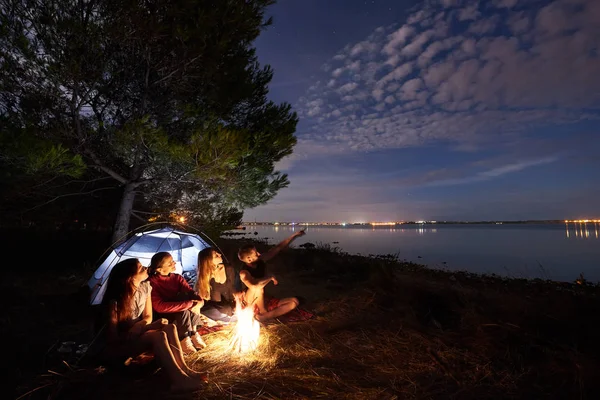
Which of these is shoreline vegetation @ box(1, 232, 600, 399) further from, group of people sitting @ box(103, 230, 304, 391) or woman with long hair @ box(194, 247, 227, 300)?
woman with long hair @ box(194, 247, 227, 300)

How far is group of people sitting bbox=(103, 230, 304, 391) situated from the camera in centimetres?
329

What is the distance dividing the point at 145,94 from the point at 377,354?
28.6ft

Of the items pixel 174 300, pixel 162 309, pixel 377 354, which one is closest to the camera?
pixel 377 354

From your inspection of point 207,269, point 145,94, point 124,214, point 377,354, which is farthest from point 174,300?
point 145,94

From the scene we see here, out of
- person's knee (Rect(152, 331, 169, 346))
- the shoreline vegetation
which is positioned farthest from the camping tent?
person's knee (Rect(152, 331, 169, 346))

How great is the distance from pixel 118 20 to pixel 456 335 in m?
9.69

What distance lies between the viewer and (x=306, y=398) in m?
3.12

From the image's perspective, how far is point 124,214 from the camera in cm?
917

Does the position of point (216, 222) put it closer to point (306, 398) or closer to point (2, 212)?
point (2, 212)

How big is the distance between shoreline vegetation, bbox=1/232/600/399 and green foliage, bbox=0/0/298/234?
3.90m

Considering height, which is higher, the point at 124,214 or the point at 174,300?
the point at 124,214

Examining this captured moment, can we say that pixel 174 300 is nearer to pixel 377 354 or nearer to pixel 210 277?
pixel 210 277

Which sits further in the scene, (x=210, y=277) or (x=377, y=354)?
(x=210, y=277)

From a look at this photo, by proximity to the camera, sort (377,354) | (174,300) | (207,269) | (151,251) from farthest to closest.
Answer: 1. (151,251)
2. (207,269)
3. (174,300)
4. (377,354)
